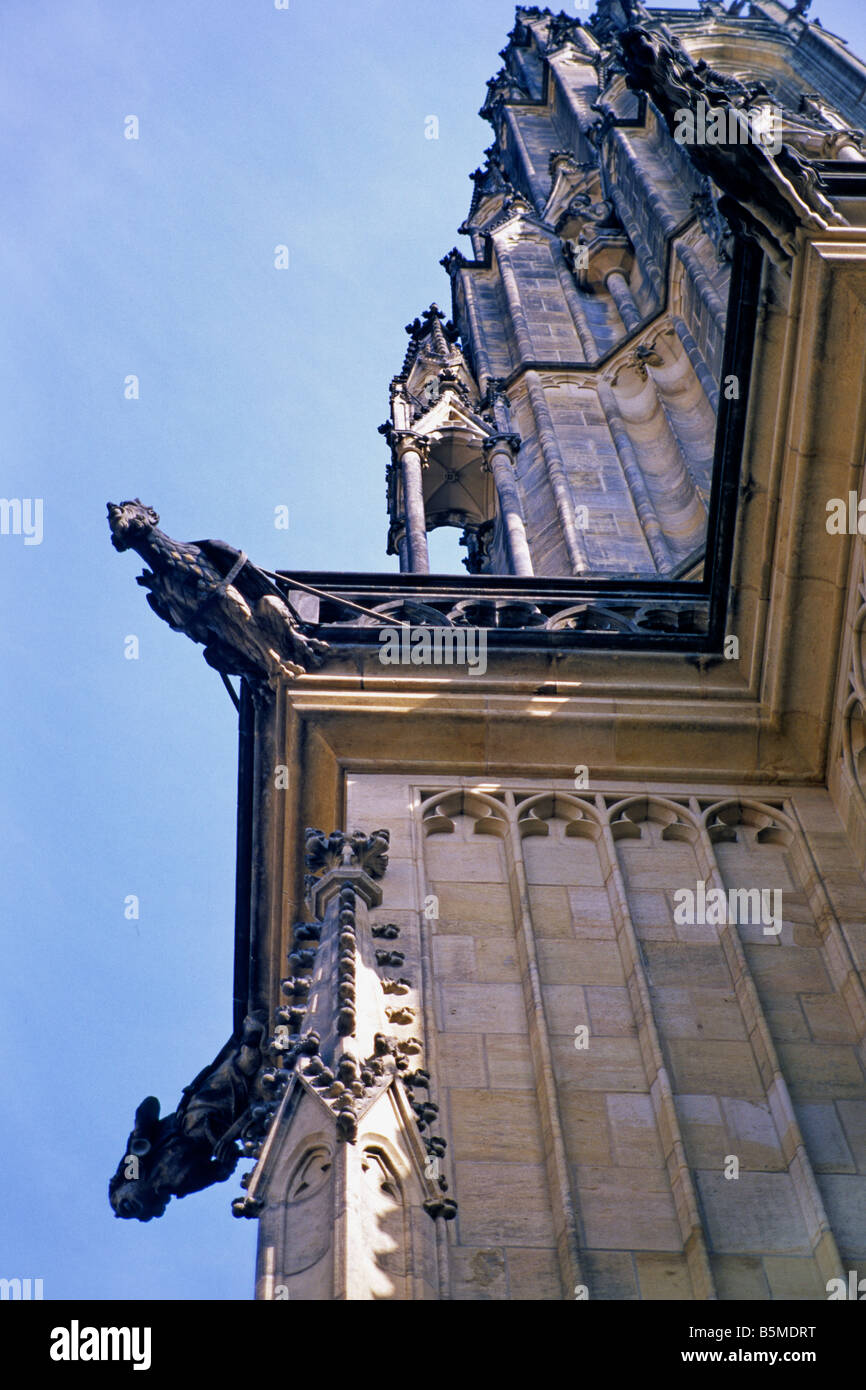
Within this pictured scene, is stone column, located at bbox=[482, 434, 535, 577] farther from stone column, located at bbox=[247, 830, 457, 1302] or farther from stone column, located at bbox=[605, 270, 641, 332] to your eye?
stone column, located at bbox=[247, 830, 457, 1302]

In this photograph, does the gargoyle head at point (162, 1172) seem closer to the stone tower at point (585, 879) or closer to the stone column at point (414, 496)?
the stone tower at point (585, 879)

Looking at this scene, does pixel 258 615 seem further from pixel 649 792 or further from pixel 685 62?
pixel 685 62

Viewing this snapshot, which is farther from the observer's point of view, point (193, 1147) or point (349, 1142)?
point (193, 1147)

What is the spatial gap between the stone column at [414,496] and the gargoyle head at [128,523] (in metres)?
6.74

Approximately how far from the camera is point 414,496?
2389cm

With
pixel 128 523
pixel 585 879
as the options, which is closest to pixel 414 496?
pixel 128 523

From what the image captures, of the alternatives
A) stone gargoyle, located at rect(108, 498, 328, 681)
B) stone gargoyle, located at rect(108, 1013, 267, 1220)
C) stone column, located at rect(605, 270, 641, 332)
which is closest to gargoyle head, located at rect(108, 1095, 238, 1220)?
stone gargoyle, located at rect(108, 1013, 267, 1220)

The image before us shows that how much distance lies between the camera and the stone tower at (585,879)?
9.75 meters

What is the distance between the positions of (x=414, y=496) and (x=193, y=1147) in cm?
1211

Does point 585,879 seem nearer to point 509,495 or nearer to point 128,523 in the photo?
point 128,523

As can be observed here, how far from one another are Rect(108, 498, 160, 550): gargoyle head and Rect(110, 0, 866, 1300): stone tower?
0.9 inches

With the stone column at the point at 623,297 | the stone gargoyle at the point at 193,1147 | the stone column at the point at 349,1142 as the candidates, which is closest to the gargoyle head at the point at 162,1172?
the stone gargoyle at the point at 193,1147

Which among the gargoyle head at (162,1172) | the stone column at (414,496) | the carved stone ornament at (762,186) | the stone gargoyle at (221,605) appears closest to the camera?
the gargoyle head at (162,1172)

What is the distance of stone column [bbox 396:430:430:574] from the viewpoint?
22.1m
